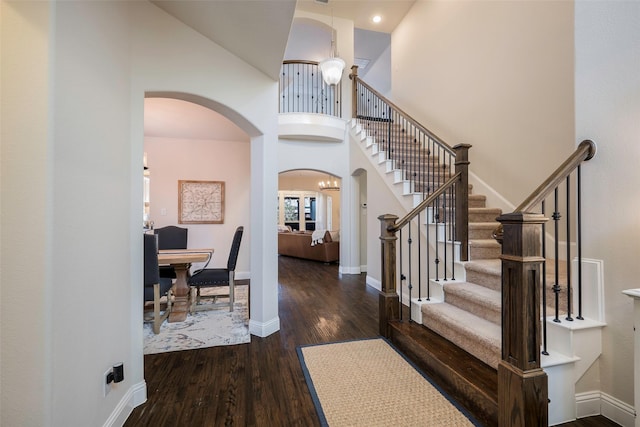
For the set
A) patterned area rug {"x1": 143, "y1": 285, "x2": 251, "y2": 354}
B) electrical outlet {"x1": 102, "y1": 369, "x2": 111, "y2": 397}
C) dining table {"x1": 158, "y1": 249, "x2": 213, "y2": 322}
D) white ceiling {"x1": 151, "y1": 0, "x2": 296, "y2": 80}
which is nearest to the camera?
electrical outlet {"x1": 102, "y1": 369, "x2": 111, "y2": 397}

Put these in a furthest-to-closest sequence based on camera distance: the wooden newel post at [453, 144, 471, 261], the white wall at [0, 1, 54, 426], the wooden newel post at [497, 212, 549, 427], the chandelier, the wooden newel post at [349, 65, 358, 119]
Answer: the chandelier
the wooden newel post at [349, 65, 358, 119]
the wooden newel post at [453, 144, 471, 261]
the wooden newel post at [497, 212, 549, 427]
the white wall at [0, 1, 54, 426]

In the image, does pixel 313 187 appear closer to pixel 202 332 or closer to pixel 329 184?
pixel 329 184

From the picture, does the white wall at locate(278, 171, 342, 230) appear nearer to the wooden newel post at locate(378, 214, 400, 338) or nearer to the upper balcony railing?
the upper balcony railing

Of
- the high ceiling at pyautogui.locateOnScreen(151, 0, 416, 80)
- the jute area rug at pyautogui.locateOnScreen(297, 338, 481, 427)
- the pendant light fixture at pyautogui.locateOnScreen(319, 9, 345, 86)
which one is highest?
the pendant light fixture at pyautogui.locateOnScreen(319, 9, 345, 86)

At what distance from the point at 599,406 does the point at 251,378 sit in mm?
2229

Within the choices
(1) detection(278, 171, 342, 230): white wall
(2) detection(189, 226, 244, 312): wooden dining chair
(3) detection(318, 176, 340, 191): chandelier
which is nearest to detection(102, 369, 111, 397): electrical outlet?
(2) detection(189, 226, 244, 312): wooden dining chair

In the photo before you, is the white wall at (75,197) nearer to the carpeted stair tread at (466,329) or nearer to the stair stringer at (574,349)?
the carpeted stair tread at (466,329)

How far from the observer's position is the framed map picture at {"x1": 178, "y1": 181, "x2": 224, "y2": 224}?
5.41 m

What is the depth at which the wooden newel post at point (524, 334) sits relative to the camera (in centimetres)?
145

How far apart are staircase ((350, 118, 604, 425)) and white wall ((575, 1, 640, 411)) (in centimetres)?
10

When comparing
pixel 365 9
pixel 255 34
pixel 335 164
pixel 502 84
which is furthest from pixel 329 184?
pixel 255 34

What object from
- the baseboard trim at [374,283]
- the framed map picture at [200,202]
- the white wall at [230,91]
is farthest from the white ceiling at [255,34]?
the baseboard trim at [374,283]

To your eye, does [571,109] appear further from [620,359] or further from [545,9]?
[620,359]

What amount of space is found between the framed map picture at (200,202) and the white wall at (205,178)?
0.08m
